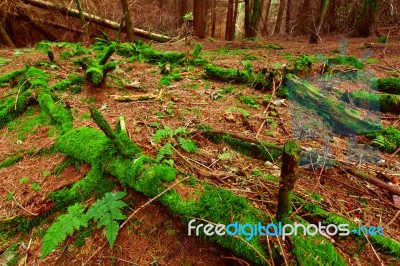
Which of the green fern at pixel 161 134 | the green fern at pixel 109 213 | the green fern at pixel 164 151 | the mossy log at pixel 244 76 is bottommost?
the green fern at pixel 109 213

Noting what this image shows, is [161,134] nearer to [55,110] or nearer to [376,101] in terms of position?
[55,110]

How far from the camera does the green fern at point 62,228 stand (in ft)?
6.08


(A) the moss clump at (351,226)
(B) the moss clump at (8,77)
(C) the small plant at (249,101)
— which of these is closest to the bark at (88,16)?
(B) the moss clump at (8,77)

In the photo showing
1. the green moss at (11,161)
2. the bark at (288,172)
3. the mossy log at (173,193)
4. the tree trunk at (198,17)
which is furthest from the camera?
the tree trunk at (198,17)

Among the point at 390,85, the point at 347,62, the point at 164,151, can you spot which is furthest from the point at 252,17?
the point at 164,151

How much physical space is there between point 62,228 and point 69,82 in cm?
341

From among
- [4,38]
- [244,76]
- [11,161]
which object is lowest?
[11,161]

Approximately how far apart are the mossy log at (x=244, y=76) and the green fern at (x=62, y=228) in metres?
3.87

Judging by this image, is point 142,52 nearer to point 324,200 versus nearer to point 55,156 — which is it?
point 55,156

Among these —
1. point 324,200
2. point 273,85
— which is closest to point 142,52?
point 273,85

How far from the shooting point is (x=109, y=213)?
205 centimetres

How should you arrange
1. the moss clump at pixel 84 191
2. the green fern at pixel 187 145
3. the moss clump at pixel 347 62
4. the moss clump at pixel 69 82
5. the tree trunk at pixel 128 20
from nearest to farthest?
1. the moss clump at pixel 84 191
2. the green fern at pixel 187 145
3. the moss clump at pixel 69 82
4. the moss clump at pixel 347 62
5. the tree trunk at pixel 128 20

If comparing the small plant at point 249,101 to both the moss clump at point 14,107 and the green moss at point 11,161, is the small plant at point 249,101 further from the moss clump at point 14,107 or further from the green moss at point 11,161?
the moss clump at point 14,107

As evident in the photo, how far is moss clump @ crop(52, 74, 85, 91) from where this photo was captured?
4.51 meters
